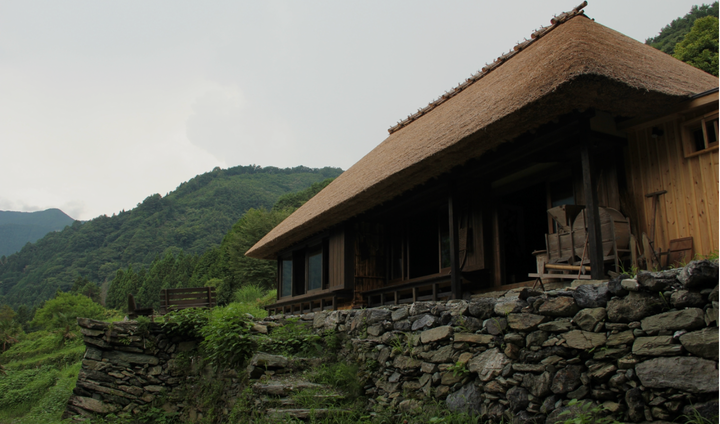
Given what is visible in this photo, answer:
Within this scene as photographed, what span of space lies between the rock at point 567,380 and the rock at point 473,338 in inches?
35.8

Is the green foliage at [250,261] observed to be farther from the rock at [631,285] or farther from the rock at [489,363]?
the rock at [631,285]

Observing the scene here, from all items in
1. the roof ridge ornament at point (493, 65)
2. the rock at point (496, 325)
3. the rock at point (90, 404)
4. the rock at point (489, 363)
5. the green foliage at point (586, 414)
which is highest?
the roof ridge ornament at point (493, 65)

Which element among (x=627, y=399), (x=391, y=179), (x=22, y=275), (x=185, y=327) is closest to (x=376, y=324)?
(x=391, y=179)

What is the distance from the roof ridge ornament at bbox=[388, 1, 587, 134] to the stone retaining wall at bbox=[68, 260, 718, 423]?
18.2ft

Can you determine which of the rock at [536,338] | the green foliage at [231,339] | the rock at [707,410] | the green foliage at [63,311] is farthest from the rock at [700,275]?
the green foliage at [63,311]

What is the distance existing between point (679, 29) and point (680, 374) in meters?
30.1

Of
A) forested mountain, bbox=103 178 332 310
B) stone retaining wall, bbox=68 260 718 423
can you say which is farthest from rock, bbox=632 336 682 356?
forested mountain, bbox=103 178 332 310

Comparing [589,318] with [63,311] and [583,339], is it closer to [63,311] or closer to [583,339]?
[583,339]

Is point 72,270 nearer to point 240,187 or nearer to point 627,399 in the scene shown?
point 240,187

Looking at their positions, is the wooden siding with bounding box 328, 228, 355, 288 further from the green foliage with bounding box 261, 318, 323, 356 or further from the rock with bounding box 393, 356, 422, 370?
the rock with bounding box 393, 356, 422, 370

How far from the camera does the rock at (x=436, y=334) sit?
224 inches

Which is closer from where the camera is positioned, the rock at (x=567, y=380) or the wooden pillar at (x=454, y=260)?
the rock at (x=567, y=380)

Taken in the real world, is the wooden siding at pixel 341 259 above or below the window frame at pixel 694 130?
below

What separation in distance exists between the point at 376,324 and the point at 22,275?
88.3 metres
